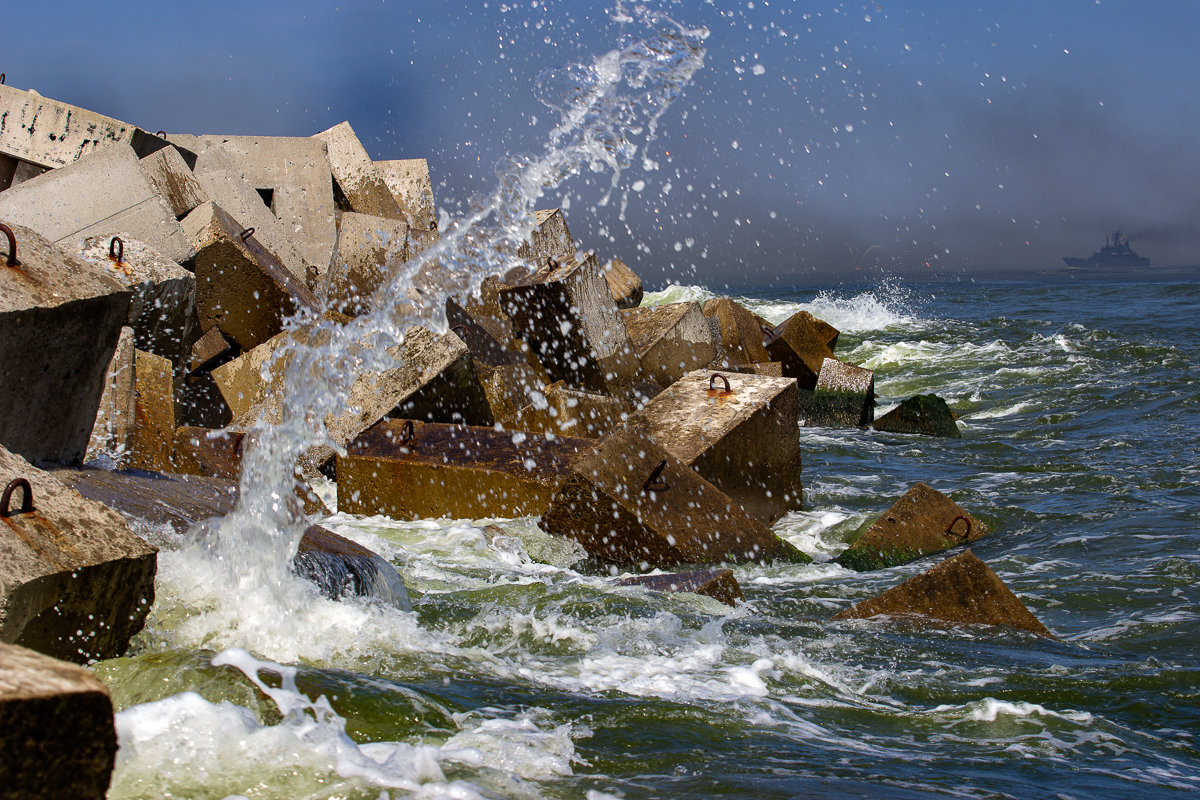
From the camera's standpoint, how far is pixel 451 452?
530 centimetres

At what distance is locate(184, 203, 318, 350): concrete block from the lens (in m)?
6.53

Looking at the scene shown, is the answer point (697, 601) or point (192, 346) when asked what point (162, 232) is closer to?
point (192, 346)

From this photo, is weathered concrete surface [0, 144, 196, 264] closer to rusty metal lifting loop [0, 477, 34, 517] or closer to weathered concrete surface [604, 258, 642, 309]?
rusty metal lifting loop [0, 477, 34, 517]

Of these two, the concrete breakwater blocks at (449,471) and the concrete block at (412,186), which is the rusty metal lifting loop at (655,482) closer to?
the concrete breakwater blocks at (449,471)

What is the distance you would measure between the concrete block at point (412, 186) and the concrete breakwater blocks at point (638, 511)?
650 cm

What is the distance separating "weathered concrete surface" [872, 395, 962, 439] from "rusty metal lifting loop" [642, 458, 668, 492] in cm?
549

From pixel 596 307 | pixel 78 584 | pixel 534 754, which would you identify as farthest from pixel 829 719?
pixel 596 307

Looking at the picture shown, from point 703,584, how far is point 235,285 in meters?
4.13

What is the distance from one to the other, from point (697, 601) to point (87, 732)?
2.79 m

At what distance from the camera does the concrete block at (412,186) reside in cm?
1060

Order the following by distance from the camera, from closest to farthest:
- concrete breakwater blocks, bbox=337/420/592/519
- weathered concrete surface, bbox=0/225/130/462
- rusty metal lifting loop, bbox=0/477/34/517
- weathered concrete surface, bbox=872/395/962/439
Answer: rusty metal lifting loop, bbox=0/477/34/517 < weathered concrete surface, bbox=0/225/130/462 < concrete breakwater blocks, bbox=337/420/592/519 < weathered concrete surface, bbox=872/395/962/439

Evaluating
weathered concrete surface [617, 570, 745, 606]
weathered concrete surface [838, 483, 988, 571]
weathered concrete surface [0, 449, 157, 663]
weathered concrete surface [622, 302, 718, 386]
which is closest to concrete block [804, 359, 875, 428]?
weathered concrete surface [622, 302, 718, 386]

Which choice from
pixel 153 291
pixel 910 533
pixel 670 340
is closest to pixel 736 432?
pixel 910 533

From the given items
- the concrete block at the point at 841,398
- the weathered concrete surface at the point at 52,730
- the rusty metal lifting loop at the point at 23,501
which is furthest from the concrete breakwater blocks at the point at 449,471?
the concrete block at the point at 841,398
